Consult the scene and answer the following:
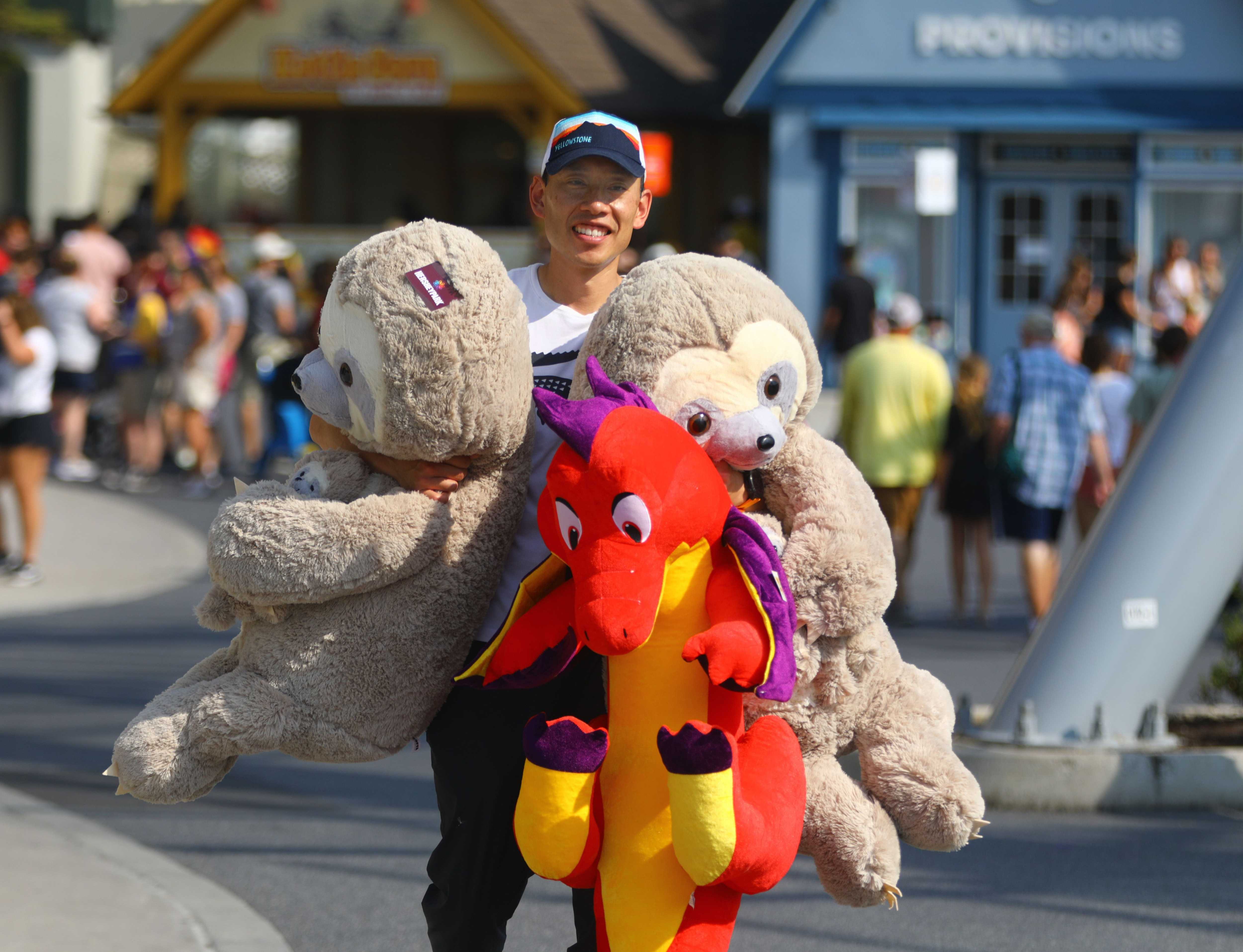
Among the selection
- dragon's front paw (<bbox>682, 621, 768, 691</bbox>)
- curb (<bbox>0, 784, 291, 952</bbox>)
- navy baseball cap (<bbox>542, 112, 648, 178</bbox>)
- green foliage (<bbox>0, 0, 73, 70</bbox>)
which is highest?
green foliage (<bbox>0, 0, 73, 70</bbox>)

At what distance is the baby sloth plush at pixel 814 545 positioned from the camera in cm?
311

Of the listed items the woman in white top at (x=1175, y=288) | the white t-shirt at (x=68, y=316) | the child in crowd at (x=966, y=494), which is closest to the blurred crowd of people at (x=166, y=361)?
the white t-shirt at (x=68, y=316)

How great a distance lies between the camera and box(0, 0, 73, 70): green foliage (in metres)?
27.5

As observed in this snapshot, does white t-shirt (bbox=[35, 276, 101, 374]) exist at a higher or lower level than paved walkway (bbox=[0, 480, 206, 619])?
higher

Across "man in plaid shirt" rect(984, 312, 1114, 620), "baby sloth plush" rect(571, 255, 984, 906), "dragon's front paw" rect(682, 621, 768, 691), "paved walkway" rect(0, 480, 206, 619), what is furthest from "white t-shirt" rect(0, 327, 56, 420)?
"dragon's front paw" rect(682, 621, 768, 691)

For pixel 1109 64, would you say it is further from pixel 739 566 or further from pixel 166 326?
pixel 739 566

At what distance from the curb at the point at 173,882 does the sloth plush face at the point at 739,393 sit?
2.45 meters

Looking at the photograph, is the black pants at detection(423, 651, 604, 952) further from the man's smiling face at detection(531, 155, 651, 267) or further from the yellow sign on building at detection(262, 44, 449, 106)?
the yellow sign on building at detection(262, 44, 449, 106)

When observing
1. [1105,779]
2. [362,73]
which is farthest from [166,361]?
[1105,779]

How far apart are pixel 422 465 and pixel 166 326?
13.3 metres

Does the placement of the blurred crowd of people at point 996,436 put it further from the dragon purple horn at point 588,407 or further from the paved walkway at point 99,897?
the dragon purple horn at point 588,407

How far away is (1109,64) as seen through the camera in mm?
20547

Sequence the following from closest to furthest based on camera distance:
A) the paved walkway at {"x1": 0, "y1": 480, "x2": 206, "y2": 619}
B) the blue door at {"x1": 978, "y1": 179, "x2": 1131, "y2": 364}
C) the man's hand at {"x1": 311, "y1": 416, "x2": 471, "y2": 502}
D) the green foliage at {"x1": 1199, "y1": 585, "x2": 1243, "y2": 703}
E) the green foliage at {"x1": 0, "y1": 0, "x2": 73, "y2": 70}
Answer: the man's hand at {"x1": 311, "y1": 416, "x2": 471, "y2": 502} < the green foliage at {"x1": 1199, "y1": 585, "x2": 1243, "y2": 703} < the paved walkway at {"x1": 0, "y1": 480, "x2": 206, "y2": 619} < the blue door at {"x1": 978, "y1": 179, "x2": 1131, "y2": 364} < the green foliage at {"x1": 0, "y1": 0, "x2": 73, "y2": 70}

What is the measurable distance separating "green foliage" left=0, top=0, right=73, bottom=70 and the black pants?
26.6 meters
